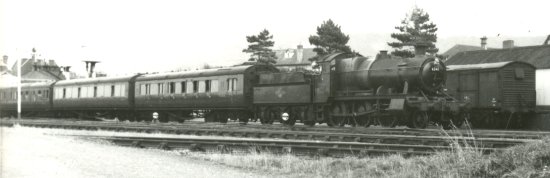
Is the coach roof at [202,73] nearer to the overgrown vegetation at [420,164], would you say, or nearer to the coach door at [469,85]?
the coach door at [469,85]

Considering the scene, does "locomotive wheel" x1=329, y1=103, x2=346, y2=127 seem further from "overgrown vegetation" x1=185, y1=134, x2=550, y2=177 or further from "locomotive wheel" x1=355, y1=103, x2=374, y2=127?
"overgrown vegetation" x1=185, y1=134, x2=550, y2=177

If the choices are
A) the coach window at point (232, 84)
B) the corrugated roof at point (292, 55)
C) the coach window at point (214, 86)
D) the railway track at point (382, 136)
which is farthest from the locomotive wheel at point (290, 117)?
the corrugated roof at point (292, 55)

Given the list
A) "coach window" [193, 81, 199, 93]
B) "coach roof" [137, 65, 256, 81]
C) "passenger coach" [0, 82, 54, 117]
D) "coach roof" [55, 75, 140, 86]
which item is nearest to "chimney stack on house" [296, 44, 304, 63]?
"passenger coach" [0, 82, 54, 117]

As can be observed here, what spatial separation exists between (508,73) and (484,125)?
7.54 feet

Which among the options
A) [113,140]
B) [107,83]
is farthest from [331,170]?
[107,83]

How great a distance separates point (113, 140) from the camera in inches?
664

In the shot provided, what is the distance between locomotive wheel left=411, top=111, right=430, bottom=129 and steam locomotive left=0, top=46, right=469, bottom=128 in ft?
0.11

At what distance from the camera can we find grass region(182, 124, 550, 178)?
7844 millimetres

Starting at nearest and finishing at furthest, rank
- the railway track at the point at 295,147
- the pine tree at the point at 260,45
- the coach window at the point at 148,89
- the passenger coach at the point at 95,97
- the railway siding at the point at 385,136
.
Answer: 1. the railway track at the point at 295,147
2. the railway siding at the point at 385,136
3. the coach window at the point at 148,89
4. the passenger coach at the point at 95,97
5. the pine tree at the point at 260,45

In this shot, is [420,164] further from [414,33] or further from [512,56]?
[414,33]

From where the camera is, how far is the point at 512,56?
31250mm

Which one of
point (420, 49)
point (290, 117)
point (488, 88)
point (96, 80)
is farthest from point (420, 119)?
point (96, 80)

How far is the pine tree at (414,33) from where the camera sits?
54.0 m

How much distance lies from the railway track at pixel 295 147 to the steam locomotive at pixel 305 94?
23.6 feet
